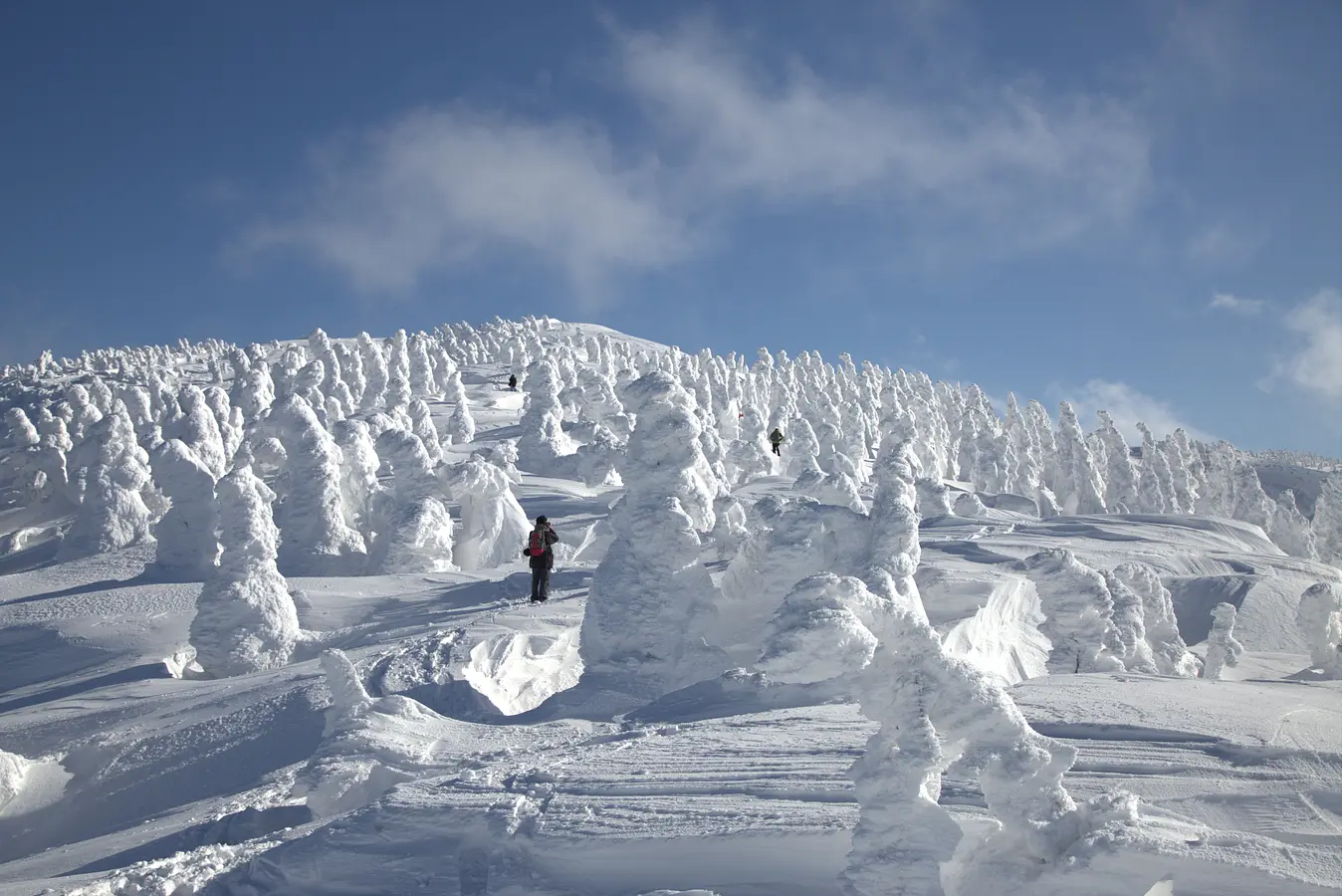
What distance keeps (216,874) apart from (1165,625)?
20770 mm

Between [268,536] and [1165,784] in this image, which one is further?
[268,536]

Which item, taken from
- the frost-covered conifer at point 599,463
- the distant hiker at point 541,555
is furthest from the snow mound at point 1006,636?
the frost-covered conifer at point 599,463

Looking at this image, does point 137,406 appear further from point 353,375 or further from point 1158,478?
point 1158,478

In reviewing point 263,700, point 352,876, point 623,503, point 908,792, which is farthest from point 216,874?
point 623,503

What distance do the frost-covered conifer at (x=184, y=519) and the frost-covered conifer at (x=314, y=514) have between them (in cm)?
286

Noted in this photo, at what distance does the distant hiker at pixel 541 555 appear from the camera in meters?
16.2

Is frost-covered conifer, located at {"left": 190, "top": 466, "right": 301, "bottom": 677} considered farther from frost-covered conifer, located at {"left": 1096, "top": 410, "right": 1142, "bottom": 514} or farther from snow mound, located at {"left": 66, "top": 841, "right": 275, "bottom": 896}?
frost-covered conifer, located at {"left": 1096, "top": 410, "right": 1142, "bottom": 514}

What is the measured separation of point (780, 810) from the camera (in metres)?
6.34

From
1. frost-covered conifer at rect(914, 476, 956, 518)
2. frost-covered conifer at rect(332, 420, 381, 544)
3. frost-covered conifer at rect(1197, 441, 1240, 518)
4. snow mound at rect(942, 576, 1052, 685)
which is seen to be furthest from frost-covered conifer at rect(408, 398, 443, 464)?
frost-covered conifer at rect(1197, 441, 1240, 518)

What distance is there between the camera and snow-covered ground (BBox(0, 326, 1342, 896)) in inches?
Answer: 222

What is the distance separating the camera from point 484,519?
2823 centimetres

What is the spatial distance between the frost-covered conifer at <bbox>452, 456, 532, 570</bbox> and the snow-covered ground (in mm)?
2871

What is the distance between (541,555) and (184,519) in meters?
14.3

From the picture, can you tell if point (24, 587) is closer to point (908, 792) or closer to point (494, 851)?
point (494, 851)
